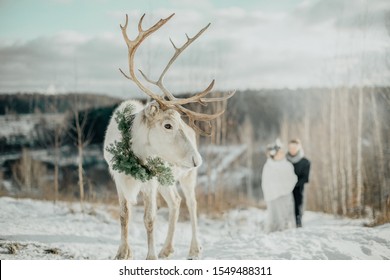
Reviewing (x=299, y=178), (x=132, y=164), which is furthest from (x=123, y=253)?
(x=299, y=178)

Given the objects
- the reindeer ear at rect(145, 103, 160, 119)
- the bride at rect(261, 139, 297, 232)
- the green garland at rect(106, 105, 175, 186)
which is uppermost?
the reindeer ear at rect(145, 103, 160, 119)

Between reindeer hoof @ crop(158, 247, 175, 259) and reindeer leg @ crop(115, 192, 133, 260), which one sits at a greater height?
reindeer leg @ crop(115, 192, 133, 260)

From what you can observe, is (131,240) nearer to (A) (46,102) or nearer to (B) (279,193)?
(B) (279,193)

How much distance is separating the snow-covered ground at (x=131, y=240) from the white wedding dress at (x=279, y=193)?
535 mm

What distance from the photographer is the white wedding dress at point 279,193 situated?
18.5ft

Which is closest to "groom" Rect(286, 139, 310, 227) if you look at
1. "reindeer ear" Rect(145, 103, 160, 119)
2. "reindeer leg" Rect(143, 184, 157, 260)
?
"reindeer leg" Rect(143, 184, 157, 260)

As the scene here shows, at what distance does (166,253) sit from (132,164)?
1.22 meters

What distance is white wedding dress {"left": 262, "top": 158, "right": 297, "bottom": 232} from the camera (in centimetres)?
563

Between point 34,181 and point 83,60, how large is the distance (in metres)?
3.71

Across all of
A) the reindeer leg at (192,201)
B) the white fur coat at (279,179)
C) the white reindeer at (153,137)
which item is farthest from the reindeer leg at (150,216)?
the white fur coat at (279,179)

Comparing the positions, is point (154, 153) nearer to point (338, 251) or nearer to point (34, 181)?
point (338, 251)

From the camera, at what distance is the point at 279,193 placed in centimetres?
566

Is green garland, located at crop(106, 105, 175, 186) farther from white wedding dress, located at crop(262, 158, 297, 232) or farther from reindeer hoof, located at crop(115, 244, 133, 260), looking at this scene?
white wedding dress, located at crop(262, 158, 297, 232)

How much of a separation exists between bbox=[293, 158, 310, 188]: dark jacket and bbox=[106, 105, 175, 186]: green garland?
2.35 meters
